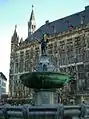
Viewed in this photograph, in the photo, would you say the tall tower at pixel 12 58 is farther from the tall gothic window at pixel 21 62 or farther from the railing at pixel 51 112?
the railing at pixel 51 112

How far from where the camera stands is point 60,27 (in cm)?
5856

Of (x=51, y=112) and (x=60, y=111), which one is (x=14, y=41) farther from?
(x=60, y=111)

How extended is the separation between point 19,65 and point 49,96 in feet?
157

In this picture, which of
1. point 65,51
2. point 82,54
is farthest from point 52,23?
point 82,54

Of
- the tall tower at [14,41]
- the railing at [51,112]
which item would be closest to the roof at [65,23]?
the tall tower at [14,41]

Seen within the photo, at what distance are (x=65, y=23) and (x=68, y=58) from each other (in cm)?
1091

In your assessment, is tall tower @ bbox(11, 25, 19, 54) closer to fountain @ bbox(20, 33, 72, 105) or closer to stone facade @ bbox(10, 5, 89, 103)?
stone facade @ bbox(10, 5, 89, 103)

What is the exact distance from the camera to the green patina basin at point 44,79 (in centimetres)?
1443

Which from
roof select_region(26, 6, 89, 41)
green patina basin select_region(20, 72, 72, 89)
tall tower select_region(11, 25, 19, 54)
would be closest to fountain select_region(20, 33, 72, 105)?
green patina basin select_region(20, 72, 72, 89)

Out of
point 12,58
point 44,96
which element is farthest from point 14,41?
point 44,96

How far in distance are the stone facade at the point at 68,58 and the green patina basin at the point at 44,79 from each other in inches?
1247

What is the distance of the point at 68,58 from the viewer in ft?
167

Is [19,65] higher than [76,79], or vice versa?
[19,65]

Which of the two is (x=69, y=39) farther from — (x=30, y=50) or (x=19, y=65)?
(x=19, y=65)
